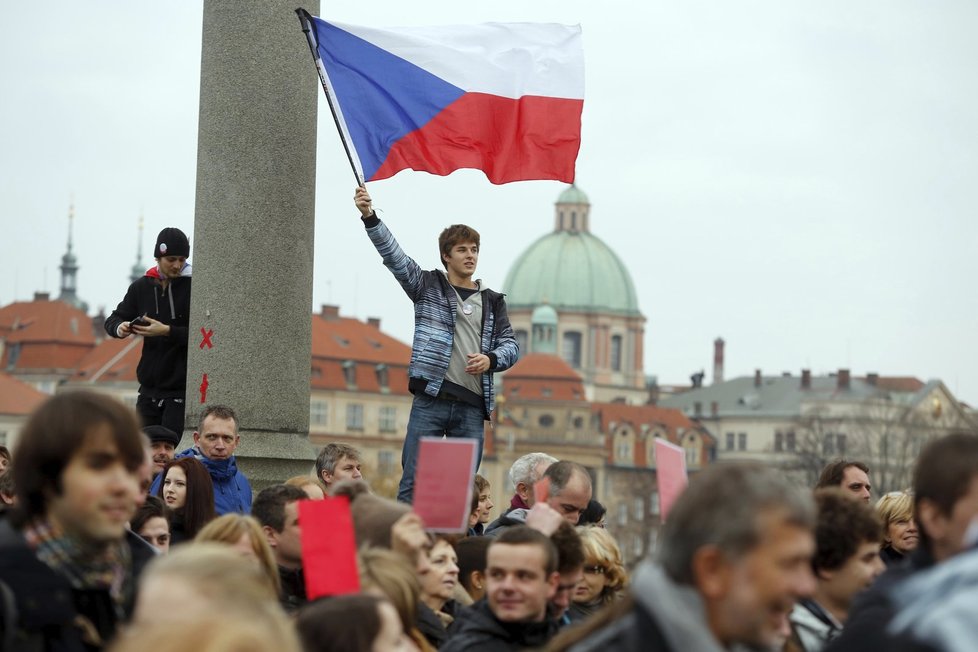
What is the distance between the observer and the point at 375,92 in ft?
39.9

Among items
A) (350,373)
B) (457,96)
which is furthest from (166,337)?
(350,373)

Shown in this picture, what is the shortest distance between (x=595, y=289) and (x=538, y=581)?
193 metres

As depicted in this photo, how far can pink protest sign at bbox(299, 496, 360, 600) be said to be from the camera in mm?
6281

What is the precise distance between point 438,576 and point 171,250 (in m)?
4.58

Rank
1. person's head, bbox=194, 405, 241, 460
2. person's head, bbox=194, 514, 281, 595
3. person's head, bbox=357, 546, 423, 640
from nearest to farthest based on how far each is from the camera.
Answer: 1. person's head, bbox=357, 546, 423, 640
2. person's head, bbox=194, 514, 281, 595
3. person's head, bbox=194, 405, 241, 460

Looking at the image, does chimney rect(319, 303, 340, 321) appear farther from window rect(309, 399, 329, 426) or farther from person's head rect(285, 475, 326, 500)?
person's head rect(285, 475, 326, 500)

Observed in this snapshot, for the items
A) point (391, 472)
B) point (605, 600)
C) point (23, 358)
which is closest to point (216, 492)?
point (605, 600)

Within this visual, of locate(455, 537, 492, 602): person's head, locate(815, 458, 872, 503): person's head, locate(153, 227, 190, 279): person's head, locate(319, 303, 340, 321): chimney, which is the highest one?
locate(319, 303, 340, 321): chimney

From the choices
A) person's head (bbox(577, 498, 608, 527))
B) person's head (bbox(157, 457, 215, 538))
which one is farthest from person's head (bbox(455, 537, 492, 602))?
person's head (bbox(577, 498, 608, 527))

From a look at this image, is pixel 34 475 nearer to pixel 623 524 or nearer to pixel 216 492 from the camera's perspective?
pixel 216 492

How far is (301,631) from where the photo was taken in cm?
531

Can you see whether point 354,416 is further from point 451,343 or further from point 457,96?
point 451,343

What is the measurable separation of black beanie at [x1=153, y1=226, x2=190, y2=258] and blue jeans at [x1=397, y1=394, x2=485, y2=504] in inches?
65.1

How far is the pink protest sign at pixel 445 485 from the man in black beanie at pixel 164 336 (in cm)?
504
